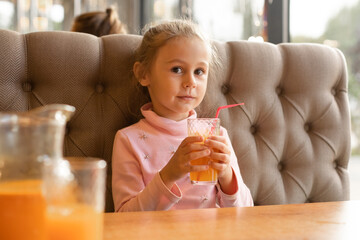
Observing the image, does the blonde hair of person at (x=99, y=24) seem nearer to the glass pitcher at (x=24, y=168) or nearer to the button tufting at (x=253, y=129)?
the button tufting at (x=253, y=129)

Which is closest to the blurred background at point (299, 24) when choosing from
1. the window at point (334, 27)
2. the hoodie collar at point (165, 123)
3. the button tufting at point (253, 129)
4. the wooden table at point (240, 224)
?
the window at point (334, 27)

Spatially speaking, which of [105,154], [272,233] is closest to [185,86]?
[105,154]

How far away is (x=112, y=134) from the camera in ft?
4.73

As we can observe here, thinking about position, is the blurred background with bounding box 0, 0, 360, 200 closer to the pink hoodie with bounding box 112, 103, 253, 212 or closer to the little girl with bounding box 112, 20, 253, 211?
the little girl with bounding box 112, 20, 253, 211

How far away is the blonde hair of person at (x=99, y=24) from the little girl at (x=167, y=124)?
1.09 metres

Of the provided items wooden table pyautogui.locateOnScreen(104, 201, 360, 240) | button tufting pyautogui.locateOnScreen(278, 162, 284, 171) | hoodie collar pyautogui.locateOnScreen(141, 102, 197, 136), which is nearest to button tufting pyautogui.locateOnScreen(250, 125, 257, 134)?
button tufting pyautogui.locateOnScreen(278, 162, 284, 171)

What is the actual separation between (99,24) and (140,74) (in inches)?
46.4

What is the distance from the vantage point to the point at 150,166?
1.34m

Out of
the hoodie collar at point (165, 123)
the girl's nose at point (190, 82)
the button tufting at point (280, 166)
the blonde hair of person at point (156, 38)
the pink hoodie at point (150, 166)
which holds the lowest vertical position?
the button tufting at point (280, 166)

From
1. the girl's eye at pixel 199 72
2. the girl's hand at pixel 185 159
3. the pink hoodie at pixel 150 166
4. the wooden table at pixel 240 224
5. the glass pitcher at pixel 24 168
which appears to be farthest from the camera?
the girl's eye at pixel 199 72

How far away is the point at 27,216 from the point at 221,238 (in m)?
0.33

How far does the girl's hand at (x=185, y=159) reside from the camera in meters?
1.06

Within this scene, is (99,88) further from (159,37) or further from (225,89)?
(225,89)

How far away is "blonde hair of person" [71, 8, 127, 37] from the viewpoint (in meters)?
2.49
